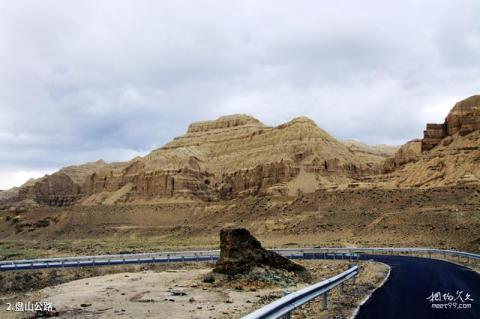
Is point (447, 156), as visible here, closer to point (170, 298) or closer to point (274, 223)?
point (274, 223)

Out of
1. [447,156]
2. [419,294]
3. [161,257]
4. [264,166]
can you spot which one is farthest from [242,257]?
[264,166]

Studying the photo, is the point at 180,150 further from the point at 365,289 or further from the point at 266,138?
the point at 365,289

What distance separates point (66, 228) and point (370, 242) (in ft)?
206

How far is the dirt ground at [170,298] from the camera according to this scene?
14859 millimetres

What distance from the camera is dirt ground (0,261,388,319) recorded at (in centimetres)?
1486

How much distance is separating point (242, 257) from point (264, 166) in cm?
9539

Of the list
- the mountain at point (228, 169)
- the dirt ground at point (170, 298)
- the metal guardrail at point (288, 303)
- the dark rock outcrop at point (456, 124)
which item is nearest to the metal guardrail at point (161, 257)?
the dirt ground at point (170, 298)

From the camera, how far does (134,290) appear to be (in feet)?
68.6

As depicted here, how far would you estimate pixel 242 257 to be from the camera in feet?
73.5

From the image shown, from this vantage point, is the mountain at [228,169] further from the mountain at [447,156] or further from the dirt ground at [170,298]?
the dirt ground at [170,298]

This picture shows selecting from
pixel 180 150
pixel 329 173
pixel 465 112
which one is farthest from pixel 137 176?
pixel 465 112

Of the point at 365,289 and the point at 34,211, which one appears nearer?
the point at 365,289

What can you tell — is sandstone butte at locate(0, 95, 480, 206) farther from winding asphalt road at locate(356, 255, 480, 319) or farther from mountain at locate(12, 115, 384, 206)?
winding asphalt road at locate(356, 255, 480, 319)

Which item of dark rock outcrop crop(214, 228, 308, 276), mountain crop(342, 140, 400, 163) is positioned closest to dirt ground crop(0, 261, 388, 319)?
dark rock outcrop crop(214, 228, 308, 276)
